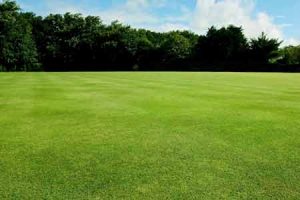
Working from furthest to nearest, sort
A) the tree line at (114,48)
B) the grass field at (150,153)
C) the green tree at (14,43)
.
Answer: the tree line at (114,48), the green tree at (14,43), the grass field at (150,153)

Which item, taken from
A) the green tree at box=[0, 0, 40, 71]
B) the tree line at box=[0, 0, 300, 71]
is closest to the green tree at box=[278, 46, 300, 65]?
the tree line at box=[0, 0, 300, 71]

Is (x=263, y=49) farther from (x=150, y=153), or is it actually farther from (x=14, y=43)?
(x=150, y=153)

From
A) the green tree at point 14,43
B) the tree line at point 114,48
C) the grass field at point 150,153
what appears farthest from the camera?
the tree line at point 114,48

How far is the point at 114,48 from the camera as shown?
239 ft

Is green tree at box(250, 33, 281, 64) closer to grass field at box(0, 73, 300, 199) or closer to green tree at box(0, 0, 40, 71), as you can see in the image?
green tree at box(0, 0, 40, 71)

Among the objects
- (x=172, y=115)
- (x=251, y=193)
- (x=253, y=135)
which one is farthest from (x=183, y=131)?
(x=251, y=193)

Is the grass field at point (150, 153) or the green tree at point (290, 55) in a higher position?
the green tree at point (290, 55)

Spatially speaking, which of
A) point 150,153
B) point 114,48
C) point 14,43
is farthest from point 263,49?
point 150,153

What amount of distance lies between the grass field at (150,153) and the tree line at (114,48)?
59.2 metres

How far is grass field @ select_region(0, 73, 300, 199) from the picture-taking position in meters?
4.62

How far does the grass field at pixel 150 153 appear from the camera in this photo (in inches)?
182

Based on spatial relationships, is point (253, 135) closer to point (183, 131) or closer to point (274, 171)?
point (183, 131)

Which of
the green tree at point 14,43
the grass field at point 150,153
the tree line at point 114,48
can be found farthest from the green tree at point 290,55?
the grass field at point 150,153

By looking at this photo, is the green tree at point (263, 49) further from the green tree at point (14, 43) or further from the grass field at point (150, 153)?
the grass field at point (150, 153)
